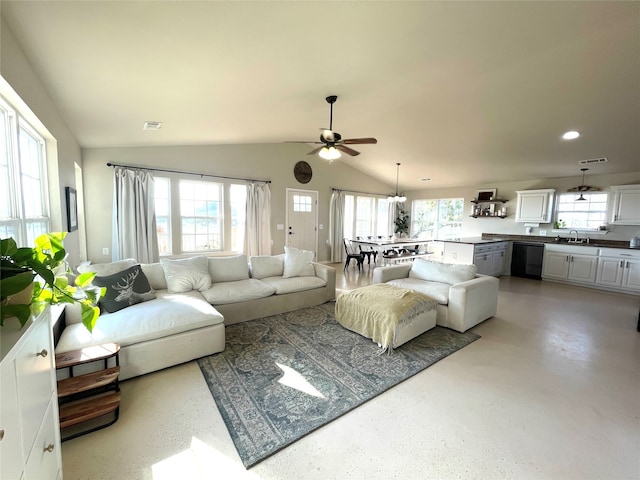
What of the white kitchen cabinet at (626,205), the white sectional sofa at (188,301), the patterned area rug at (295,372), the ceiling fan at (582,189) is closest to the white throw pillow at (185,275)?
the white sectional sofa at (188,301)

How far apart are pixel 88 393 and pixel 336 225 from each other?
624 centimetres

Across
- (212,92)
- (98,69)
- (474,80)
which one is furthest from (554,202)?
(98,69)

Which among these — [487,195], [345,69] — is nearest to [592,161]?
[487,195]

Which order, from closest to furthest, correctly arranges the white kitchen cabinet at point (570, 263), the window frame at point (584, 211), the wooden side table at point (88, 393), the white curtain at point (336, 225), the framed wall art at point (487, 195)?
the wooden side table at point (88, 393) → the white kitchen cabinet at point (570, 263) → the window frame at point (584, 211) → the framed wall art at point (487, 195) → the white curtain at point (336, 225)

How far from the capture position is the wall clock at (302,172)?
6734mm

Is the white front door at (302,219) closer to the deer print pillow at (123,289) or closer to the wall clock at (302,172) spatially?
the wall clock at (302,172)

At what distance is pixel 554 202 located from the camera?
6.20 m

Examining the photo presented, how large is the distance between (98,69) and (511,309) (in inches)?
221

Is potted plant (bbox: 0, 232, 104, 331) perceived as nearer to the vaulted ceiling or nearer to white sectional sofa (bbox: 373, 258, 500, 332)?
the vaulted ceiling

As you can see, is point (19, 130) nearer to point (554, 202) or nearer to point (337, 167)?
point (337, 167)

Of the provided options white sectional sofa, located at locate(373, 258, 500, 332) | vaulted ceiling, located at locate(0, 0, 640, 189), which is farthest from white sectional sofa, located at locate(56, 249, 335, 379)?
vaulted ceiling, located at locate(0, 0, 640, 189)

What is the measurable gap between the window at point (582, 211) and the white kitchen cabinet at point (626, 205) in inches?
8.5

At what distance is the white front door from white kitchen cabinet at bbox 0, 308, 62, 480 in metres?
5.64

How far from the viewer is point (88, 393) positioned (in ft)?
6.47
